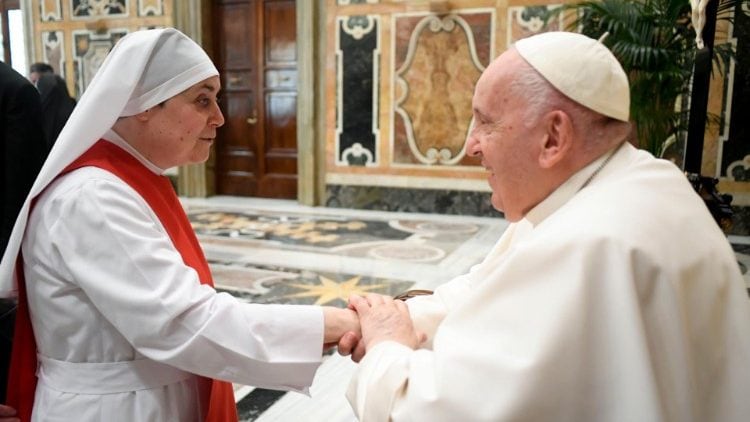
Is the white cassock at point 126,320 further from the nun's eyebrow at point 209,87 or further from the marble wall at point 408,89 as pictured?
the marble wall at point 408,89

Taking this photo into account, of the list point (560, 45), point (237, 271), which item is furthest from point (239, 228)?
point (560, 45)

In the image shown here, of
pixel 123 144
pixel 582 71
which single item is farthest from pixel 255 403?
pixel 582 71

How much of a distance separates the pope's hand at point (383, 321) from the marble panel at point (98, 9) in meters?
8.67

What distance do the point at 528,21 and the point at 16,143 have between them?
5854 millimetres

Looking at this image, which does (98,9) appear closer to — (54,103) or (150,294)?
(54,103)

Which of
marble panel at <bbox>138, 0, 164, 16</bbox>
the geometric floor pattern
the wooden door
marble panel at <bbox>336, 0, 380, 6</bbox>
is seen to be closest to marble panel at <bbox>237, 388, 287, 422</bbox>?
the geometric floor pattern

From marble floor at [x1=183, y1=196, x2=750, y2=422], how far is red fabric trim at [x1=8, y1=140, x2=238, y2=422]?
1089 millimetres

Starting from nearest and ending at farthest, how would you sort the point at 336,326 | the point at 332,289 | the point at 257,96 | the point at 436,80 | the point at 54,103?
the point at 336,326, the point at 332,289, the point at 54,103, the point at 436,80, the point at 257,96

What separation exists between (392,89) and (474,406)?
6919 millimetres

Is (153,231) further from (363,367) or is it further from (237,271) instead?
(237,271)

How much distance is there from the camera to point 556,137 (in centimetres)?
121

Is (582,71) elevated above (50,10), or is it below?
below

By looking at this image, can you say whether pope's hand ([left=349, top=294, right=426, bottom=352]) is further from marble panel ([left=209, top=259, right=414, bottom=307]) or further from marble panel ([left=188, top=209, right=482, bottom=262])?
marble panel ([left=188, top=209, right=482, bottom=262])

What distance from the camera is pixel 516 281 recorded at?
43.6 inches
